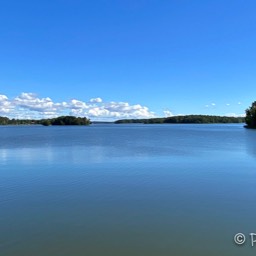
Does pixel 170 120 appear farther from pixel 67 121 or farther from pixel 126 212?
pixel 126 212

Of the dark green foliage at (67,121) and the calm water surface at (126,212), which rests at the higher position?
the dark green foliage at (67,121)

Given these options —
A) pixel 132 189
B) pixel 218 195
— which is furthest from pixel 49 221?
pixel 218 195

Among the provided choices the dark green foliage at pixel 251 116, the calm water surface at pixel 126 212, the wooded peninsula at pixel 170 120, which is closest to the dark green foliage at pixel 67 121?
the wooded peninsula at pixel 170 120

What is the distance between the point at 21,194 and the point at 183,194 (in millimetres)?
6020

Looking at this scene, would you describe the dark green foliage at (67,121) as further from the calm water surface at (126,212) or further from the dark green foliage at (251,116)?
the calm water surface at (126,212)

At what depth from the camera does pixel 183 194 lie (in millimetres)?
10953

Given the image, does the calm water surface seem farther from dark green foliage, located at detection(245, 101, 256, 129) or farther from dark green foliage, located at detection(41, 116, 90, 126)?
dark green foliage, located at detection(41, 116, 90, 126)

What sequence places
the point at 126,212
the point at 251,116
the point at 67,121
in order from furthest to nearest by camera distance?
the point at 67,121 → the point at 251,116 → the point at 126,212

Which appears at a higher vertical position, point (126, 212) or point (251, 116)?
point (251, 116)

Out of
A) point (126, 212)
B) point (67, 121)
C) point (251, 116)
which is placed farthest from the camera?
point (67, 121)

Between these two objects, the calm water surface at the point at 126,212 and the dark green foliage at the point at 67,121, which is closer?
the calm water surface at the point at 126,212

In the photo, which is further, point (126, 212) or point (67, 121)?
point (67, 121)

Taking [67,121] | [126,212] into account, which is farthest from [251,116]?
[67,121]

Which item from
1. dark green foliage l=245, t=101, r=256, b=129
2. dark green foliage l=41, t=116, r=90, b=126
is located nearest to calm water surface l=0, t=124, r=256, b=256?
dark green foliage l=245, t=101, r=256, b=129
